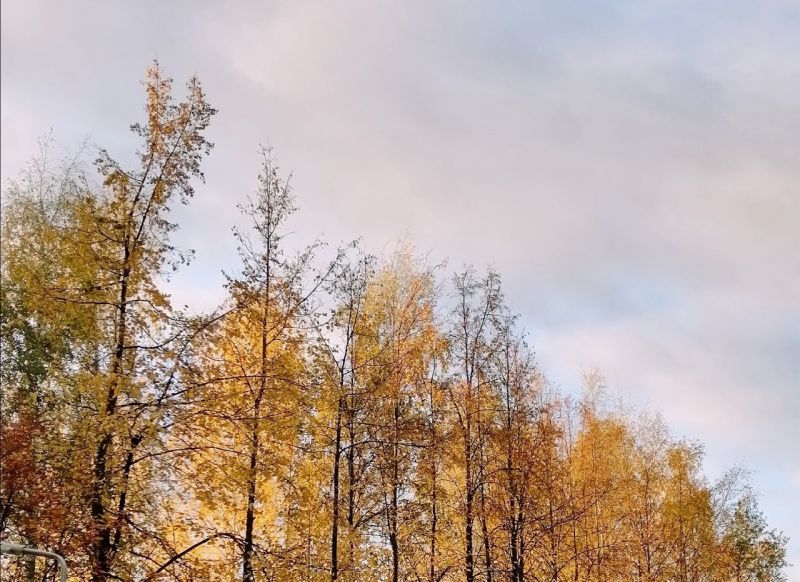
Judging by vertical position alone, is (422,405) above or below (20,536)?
above

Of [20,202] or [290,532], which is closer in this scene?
[290,532]

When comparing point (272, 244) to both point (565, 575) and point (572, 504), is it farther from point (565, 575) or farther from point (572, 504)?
point (565, 575)

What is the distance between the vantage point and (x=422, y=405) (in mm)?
18688

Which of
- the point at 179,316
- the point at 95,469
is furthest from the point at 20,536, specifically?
the point at 179,316

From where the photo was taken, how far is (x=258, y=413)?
41.8 feet

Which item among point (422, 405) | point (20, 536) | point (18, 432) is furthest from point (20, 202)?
point (422, 405)

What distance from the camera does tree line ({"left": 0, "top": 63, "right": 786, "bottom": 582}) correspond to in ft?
36.1

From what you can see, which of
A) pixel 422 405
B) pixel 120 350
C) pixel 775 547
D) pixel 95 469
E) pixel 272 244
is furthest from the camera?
pixel 775 547

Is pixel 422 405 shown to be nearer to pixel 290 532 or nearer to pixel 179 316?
pixel 290 532

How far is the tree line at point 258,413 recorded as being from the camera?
11.0 m

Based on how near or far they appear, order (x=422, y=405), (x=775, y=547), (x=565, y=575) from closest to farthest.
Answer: (x=422, y=405)
(x=565, y=575)
(x=775, y=547)

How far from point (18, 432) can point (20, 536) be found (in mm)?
2323

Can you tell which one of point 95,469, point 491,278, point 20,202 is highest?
point 20,202

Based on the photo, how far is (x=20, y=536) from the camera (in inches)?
608
